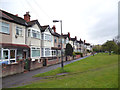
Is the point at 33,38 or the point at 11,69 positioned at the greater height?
the point at 33,38

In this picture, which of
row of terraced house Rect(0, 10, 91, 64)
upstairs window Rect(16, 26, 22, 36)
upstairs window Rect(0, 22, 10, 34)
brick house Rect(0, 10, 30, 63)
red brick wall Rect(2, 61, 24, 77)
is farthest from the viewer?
upstairs window Rect(16, 26, 22, 36)

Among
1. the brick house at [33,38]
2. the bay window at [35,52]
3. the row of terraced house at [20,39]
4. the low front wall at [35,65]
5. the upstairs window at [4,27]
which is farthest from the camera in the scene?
the bay window at [35,52]

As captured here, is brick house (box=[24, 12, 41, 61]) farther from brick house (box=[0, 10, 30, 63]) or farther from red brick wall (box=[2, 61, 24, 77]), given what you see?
red brick wall (box=[2, 61, 24, 77])

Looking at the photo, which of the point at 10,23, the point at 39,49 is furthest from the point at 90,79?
the point at 39,49

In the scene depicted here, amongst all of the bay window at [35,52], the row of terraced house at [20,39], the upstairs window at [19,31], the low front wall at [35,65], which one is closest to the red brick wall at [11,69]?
the low front wall at [35,65]

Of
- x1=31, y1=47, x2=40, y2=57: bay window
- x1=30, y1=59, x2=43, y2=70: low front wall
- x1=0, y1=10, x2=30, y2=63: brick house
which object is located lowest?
x1=30, y1=59, x2=43, y2=70: low front wall

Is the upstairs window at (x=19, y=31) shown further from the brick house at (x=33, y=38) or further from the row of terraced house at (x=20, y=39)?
the brick house at (x=33, y=38)

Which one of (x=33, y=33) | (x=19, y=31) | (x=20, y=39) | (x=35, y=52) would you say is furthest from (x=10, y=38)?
(x=35, y=52)

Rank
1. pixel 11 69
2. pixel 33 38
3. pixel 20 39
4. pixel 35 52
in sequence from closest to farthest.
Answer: pixel 11 69
pixel 20 39
pixel 33 38
pixel 35 52

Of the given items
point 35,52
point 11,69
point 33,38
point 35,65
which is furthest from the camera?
point 35,52

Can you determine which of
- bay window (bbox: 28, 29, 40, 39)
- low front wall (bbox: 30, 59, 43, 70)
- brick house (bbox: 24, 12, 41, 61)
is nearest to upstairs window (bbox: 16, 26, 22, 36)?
brick house (bbox: 24, 12, 41, 61)

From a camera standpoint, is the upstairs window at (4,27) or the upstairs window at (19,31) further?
the upstairs window at (19,31)

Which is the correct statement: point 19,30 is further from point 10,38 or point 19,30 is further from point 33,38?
point 33,38

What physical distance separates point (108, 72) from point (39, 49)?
1792 centimetres
